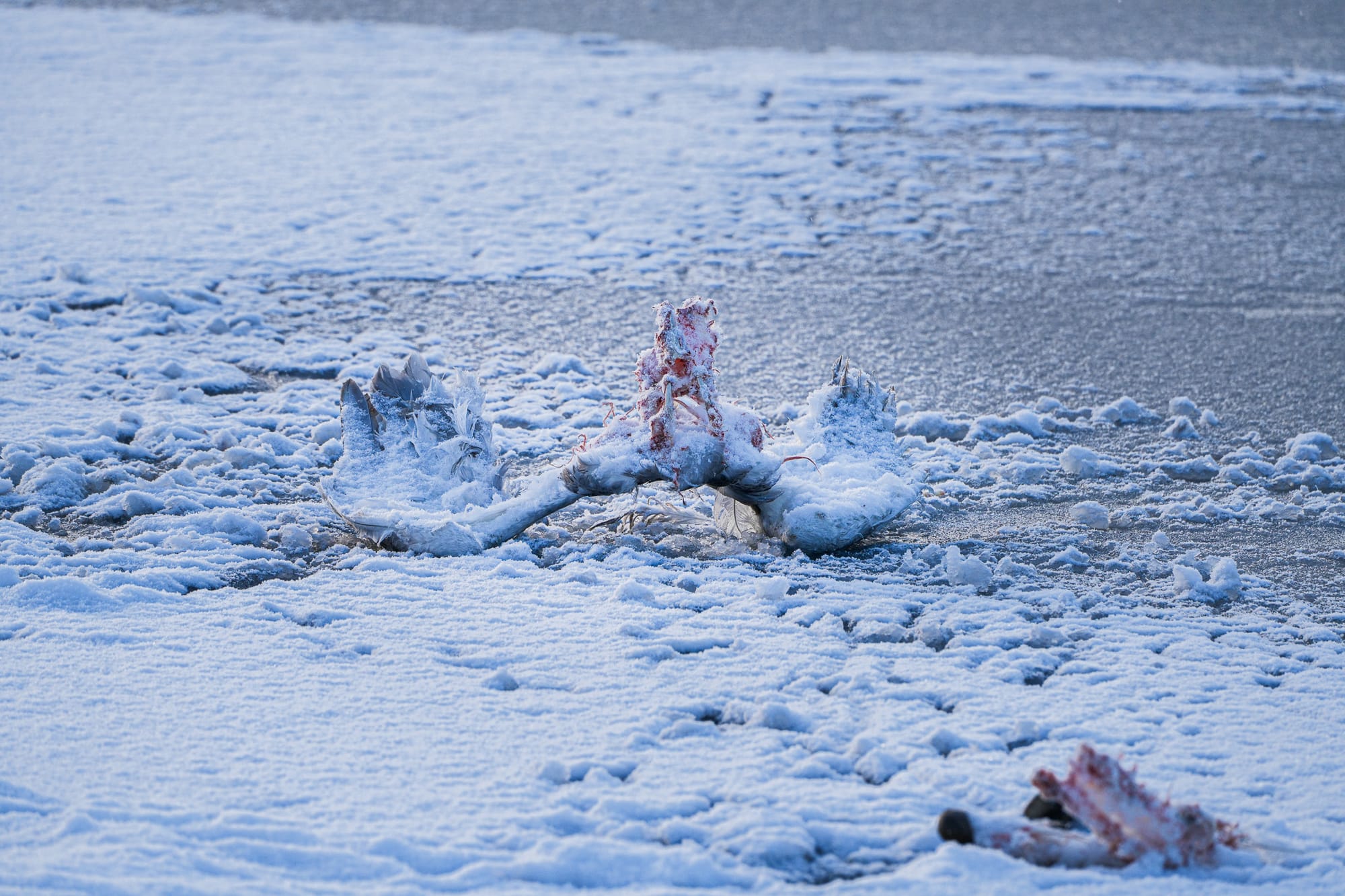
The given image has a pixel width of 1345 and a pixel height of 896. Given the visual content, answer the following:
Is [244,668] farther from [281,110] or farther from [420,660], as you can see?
[281,110]

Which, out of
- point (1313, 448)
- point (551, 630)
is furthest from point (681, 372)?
point (1313, 448)

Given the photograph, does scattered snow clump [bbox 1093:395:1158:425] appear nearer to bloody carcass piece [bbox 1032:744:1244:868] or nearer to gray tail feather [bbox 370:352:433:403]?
gray tail feather [bbox 370:352:433:403]

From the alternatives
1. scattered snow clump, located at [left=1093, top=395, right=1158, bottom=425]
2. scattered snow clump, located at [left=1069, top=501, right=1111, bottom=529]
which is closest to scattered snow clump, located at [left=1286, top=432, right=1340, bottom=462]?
scattered snow clump, located at [left=1093, top=395, right=1158, bottom=425]

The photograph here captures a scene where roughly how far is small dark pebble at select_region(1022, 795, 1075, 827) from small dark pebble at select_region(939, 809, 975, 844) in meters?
Answer: 0.10

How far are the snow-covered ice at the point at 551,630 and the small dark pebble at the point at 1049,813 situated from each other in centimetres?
5

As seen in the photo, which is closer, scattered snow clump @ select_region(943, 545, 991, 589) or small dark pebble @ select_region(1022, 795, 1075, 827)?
small dark pebble @ select_region(1022, 795, 1075, 827)

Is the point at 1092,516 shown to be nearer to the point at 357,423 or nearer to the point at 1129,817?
the point at 1129,817

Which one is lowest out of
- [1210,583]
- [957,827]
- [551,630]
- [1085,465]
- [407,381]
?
[957,827]

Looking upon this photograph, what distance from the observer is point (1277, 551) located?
3002mm

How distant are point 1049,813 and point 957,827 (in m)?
0.15

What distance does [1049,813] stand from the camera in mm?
1976

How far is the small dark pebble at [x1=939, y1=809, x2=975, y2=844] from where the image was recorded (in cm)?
194

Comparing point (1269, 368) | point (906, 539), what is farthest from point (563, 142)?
point (906, 539)

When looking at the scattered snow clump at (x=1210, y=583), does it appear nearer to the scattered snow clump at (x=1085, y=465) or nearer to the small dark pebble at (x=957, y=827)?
the scattered snow clump at (x=1085, y=465)
